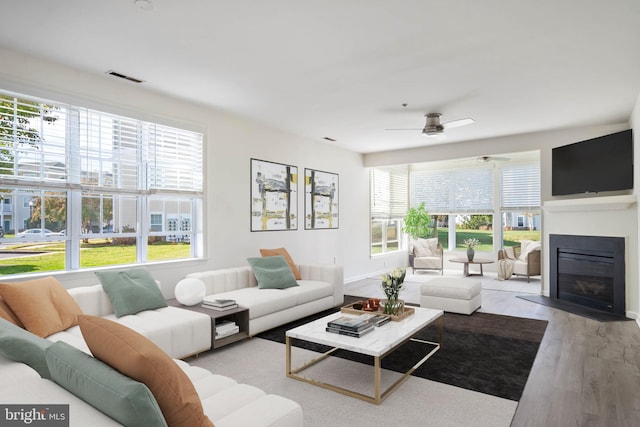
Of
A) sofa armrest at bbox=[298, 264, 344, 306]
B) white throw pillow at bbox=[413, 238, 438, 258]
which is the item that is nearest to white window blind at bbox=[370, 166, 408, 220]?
white throw pillow at bbox=[413, 238, 438, 258]

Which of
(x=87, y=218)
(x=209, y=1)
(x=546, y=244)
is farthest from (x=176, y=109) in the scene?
(x=546, y=244)

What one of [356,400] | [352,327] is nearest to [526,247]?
[352,327]

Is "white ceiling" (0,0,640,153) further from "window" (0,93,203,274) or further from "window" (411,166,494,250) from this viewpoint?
"window" (411,166,494,250)

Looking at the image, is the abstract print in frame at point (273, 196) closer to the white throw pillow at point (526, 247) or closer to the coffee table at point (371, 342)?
the coffee table at point (371, 342)

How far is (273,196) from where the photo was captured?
599cm

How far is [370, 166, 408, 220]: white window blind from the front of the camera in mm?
8750

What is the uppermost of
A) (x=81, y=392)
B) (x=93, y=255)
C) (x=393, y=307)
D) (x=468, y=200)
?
(x=468, y=200)

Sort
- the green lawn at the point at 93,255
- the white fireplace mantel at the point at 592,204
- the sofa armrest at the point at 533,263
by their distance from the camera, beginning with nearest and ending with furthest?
the green lawn at the point at 93,255 < the white fireplace mantel at the point at 592,204 < the sofa armrest at the point at 533,263

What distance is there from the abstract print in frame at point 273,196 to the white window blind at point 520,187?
526cm

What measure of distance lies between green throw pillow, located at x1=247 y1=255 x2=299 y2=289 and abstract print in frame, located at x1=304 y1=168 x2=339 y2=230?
174cm

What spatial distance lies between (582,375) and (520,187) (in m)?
6.33

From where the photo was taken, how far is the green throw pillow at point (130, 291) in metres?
3.37

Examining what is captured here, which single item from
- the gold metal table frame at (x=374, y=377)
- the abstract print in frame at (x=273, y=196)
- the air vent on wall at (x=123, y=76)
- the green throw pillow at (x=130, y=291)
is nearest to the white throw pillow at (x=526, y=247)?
the abstract print in frame at (x=273, y=196)

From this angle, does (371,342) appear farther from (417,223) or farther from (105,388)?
(417,223)
